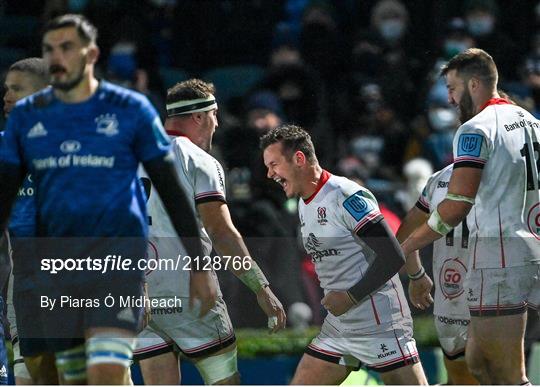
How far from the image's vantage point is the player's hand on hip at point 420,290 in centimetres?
977

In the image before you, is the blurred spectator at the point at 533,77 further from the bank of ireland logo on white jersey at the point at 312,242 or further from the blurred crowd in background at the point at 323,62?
the bank of ireland logo on white jersey at the point at 312,242

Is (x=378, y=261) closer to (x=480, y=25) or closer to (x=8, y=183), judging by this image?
(x=8, y=183)

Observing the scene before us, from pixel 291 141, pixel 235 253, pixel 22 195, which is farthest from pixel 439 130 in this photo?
pixel 22 195

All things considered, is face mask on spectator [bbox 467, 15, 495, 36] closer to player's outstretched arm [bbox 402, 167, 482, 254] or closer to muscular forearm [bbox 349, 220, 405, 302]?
player's outstretched arm [bbox 402, 167, 482, 254]

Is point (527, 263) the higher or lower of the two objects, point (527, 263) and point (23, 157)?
the lower

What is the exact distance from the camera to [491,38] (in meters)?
15.6

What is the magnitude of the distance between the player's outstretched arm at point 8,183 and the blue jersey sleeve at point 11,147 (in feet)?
0.08

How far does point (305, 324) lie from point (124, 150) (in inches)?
145

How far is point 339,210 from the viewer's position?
9055mm

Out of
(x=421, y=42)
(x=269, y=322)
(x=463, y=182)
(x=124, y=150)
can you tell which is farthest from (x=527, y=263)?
(x=421, y=42)

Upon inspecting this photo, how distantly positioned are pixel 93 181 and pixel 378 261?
219cm

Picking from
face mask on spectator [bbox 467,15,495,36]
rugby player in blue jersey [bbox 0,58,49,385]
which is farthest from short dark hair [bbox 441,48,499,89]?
face mask on spectator [bbox 467,15,495,36]

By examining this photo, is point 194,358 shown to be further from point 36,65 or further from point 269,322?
point 36,65

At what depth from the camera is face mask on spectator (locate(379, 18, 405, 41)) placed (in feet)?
52.0
